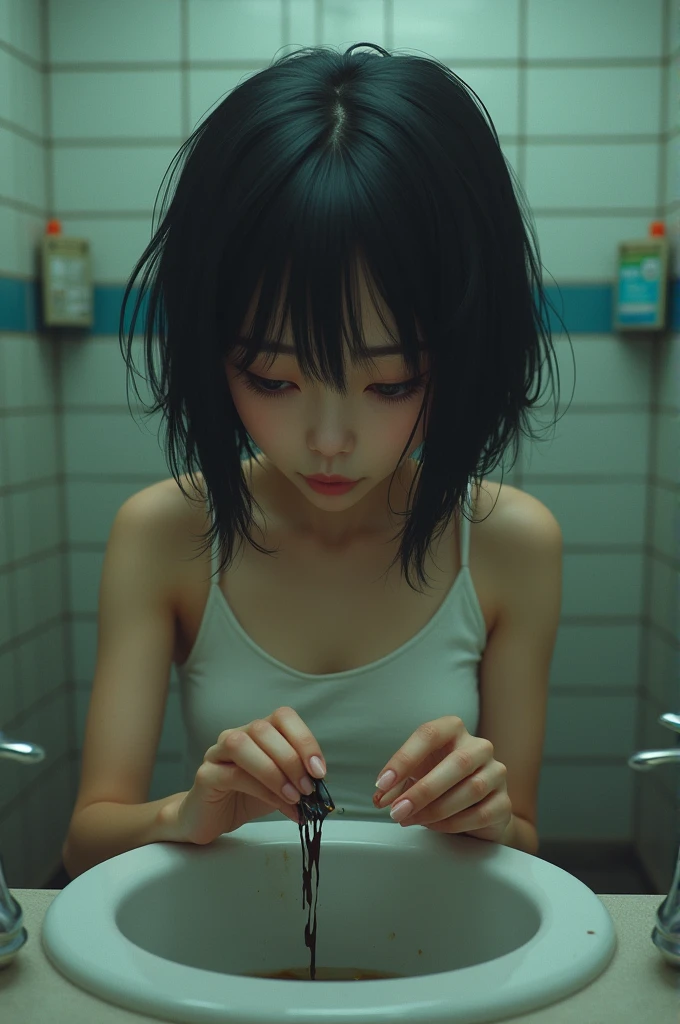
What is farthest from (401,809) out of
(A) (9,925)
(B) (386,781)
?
(A) (9,925)

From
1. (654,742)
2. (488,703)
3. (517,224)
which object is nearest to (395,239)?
(517,224)

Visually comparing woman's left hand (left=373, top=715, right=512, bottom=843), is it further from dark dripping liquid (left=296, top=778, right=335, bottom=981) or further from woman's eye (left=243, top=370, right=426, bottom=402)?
woman's eye (left=243, top=370, right=426, bottom=402)

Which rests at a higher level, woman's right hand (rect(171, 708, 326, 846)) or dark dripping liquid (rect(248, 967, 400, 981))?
woman's right hand (rect(171, 708, 326, 846))

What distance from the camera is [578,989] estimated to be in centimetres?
49

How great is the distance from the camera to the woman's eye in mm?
699

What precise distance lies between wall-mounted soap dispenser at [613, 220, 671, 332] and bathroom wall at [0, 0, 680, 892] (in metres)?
0.05

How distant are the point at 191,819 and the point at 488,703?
439 mm

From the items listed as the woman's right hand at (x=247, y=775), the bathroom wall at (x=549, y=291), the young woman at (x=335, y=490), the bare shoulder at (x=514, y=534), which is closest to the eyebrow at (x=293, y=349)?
the young woman at (x=335, y=490)

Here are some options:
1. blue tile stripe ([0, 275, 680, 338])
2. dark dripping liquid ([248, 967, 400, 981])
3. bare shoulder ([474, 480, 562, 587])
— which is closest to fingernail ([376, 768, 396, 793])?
dark dripping liquid ([248, 967, 400, 981])

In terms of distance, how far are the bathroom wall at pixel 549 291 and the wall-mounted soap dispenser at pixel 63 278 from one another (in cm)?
5

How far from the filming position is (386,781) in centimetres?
62

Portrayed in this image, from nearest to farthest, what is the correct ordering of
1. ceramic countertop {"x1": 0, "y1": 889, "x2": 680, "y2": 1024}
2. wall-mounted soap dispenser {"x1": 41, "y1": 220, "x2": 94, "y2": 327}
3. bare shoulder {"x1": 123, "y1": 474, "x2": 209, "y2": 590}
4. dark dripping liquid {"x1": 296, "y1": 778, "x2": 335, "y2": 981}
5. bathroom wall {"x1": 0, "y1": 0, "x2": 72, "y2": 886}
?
ceramic countertop {"x1": 0, "y1": 889, "x2": 680, "y2": 1024} → dark dripping liquid {"x1": 296, "y1": 778, "x2": 335, "y2": 981} → bare shoulder {"x1": 123, "y1": 474, "x2": 209, "y2": 590} → bathroom wall {"x1": 0, "y1": 0, "x2": 72, "y2": 886} → wall-mounted soap dispenser {"x1": 41, "y1": 220, "x2": 94, "y2": 327}

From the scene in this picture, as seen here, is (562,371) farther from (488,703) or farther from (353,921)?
(353,921)

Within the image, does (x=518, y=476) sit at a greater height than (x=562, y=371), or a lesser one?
lesser
